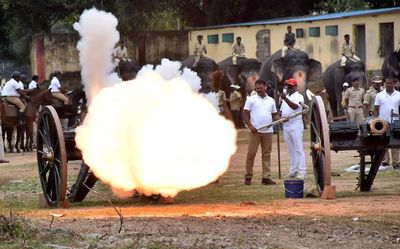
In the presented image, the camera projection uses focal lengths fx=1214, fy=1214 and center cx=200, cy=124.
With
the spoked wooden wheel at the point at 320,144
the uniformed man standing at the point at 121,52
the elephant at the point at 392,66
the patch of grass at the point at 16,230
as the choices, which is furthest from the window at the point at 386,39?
the patch of grass at the point at 16,230

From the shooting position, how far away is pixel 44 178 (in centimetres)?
1905

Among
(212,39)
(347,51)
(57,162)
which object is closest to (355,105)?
(347,51)

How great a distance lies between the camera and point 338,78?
40.6 m

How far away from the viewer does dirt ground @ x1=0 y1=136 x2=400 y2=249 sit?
1313cm

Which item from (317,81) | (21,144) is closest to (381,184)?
(21,144)

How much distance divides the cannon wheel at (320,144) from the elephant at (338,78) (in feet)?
62.9

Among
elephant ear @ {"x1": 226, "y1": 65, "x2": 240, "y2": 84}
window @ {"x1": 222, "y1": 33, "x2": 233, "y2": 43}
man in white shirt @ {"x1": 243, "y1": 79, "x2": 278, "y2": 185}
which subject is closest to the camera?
man in white shirt @ {"x1": 243, "y1": 79, "x2": 278, "y2": 185}

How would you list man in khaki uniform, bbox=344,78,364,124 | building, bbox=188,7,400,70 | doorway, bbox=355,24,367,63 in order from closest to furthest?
man in khaki uniform, bbox=344,78,364,124 → building, bbox=188,7,400,70 → doorway, bbox=355,24,367,63

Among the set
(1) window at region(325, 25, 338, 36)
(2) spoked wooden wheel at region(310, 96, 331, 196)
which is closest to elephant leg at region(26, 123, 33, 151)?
(1) window at region(325, 25, 338, 36)

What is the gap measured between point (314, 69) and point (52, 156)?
80.0 feet

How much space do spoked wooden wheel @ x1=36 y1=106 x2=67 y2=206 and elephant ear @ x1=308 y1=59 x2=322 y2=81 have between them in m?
23.3

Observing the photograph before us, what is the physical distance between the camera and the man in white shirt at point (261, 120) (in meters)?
21.7

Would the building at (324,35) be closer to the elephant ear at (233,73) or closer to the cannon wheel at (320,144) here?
the elephant ear at (233,73)

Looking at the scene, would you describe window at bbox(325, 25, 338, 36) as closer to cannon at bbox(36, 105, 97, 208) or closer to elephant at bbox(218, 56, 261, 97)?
elephant at bbox(218, 56, 261, 97)
